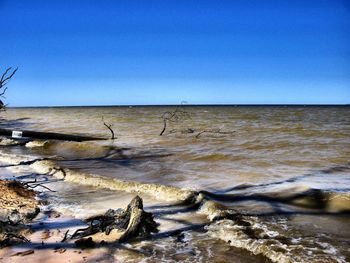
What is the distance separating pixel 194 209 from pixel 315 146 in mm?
12045

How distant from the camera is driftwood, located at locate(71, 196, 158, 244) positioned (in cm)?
549

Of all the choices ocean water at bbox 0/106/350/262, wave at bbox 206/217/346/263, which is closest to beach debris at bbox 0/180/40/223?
ocean water at bbox 0/106/350/262

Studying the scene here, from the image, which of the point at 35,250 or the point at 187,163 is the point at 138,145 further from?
the point at 35,250

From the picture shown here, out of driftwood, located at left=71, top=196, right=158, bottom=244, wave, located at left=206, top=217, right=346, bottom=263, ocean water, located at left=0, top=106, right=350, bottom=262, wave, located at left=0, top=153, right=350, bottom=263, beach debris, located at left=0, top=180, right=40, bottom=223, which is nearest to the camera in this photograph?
wave, located at left=206, top=217, right=346, bottom=263

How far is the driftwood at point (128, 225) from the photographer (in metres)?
5.49

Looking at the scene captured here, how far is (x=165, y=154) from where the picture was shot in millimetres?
16016

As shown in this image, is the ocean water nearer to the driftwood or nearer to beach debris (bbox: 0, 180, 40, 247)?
the driftwood

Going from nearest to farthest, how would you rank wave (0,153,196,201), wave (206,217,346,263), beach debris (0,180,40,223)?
wave (206,217,346,263) → beach debris (0,180,40,223) → wave (0,153,196,201)

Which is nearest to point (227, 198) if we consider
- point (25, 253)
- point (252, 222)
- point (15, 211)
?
point (252, 222)

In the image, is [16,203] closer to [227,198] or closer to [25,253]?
[25,253]

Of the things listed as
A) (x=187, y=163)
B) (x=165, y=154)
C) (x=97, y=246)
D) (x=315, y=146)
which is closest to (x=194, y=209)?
(x=97, y=246)

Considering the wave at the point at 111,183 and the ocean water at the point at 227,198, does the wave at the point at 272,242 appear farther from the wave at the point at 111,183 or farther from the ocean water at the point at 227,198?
the wave at the point at 111,183

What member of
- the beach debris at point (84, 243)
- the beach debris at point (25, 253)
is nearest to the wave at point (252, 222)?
the beach debris at point (84, 243)

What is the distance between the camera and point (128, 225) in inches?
221
